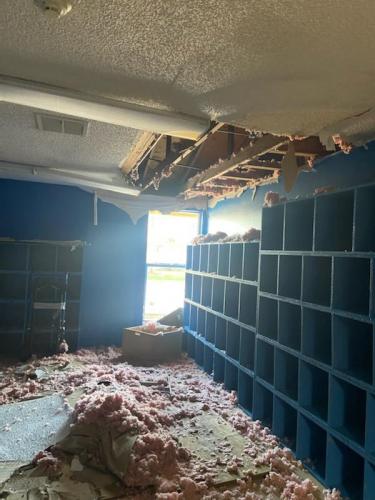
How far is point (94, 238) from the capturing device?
514cm

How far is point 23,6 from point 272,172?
9.19 ft

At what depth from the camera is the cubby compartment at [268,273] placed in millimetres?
2926

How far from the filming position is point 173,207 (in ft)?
17.4

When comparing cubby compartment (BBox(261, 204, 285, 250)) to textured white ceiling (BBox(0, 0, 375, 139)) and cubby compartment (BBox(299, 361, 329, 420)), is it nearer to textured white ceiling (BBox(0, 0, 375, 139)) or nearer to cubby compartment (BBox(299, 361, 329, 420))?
cubby compartment (BBox(299, 361, 329, 420))

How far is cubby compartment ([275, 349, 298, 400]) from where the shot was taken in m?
2.65

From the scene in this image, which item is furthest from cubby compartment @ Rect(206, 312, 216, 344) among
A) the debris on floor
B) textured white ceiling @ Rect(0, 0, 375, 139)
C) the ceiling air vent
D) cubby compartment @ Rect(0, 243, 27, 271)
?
textured white ceiling @ Rect(0, 0, 375, 139)

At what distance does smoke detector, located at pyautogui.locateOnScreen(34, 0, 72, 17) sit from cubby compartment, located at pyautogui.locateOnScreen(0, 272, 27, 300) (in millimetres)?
3878

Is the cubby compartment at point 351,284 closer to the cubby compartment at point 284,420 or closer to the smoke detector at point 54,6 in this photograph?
the cubby compartment at point 284,420

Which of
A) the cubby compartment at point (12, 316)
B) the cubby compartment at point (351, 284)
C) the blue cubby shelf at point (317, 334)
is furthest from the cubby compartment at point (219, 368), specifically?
the cubby compartment at point (12, 316)

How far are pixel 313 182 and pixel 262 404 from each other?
1833mm

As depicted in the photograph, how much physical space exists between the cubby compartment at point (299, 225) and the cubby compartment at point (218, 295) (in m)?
1.37

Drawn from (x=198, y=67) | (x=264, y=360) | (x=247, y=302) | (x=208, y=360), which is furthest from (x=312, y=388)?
(x=198, y=67)

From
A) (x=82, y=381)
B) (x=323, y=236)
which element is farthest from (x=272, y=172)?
(x=82, y=381)

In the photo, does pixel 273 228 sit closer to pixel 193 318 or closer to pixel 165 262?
pixel 193 318
